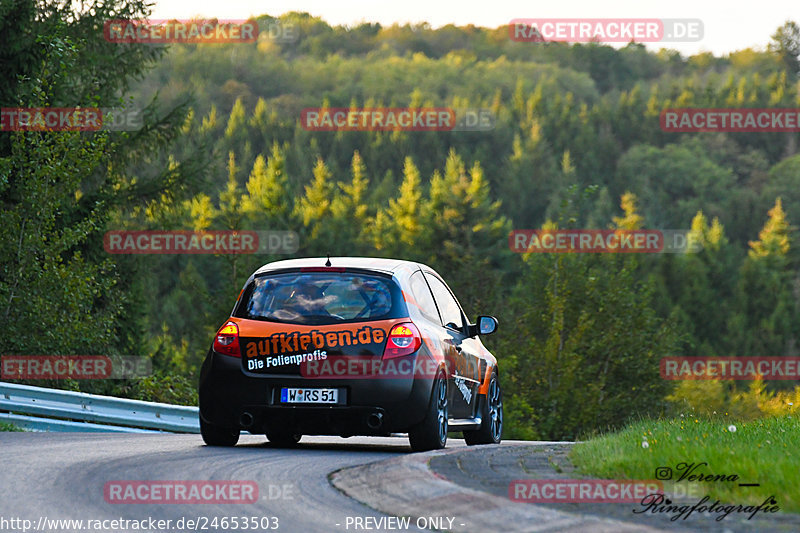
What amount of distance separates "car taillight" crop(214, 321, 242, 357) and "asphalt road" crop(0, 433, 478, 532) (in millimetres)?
848

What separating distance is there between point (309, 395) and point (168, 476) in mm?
2610

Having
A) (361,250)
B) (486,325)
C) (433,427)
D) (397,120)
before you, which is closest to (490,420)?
(486,325)

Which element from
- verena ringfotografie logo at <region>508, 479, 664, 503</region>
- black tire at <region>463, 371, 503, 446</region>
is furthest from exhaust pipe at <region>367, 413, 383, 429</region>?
verena ringfotografie logo at <region>508, 479, 664, 503</region>

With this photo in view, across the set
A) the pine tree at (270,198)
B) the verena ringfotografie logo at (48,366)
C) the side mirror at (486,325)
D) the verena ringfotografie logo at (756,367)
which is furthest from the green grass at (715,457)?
the pine tree at (270,198)

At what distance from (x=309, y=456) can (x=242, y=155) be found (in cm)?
16610

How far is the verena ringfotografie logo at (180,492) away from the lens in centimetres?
693

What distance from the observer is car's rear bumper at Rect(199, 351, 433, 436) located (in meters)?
10.2

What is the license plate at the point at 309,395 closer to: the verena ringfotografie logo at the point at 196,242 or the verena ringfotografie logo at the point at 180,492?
the verena ringfotografie logo at the point at 180,492

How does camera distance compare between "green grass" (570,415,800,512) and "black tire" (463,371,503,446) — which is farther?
"black tire" (463,371,503,446)

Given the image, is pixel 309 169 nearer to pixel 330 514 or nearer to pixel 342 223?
pixel 342 223

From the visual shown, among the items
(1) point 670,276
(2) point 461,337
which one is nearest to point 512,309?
(2) point 461,337

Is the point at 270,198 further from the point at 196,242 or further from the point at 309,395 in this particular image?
the point at 309,395

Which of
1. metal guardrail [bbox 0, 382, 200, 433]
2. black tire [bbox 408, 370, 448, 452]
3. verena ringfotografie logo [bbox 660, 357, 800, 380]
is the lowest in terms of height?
verena ringfotografie logo [bbox 660, 357, 800, 380]

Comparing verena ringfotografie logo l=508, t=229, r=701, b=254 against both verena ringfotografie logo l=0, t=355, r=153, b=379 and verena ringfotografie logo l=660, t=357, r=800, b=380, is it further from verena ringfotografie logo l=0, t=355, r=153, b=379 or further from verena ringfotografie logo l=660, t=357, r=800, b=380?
verena ringfotografie logo l=0, t=355, r=153, b=379
